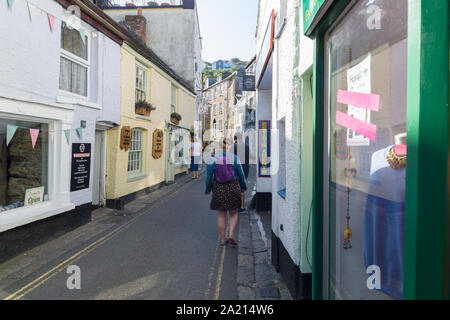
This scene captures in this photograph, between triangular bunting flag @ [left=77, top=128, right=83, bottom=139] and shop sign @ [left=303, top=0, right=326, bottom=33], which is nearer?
shop sign @ [left=303, top=0, right=326, bottom=33]

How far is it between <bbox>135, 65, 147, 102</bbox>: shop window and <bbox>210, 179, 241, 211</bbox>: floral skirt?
664 cm

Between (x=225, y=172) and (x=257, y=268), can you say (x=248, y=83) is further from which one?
(x=257, y=268)

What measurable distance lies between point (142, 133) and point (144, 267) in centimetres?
766

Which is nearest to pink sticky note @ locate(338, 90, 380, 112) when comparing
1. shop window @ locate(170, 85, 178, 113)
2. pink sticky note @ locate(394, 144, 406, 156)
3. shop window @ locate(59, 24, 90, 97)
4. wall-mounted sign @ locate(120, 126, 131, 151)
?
pink sticky note @ locate(394, 144, 406, 156)

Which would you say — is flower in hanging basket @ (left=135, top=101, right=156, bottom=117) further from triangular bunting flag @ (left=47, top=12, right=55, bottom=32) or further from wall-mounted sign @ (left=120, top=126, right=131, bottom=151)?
triangular bunting flag @ (left=47, top=12, right=55, bottom=32)

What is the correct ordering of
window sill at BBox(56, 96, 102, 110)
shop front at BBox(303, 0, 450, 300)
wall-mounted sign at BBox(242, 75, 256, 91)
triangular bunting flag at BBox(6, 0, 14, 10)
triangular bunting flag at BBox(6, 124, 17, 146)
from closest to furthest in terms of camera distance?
shop front at BBox(303, 0, 450, 300)
triangular bunting flag at BBox(6, 0, 14, 10)
triangular bunting flag at BBox(6, 124, 17, 146)
window sill at BBox(56, 96, 102, 110)
wall-mounted sign at BBox(242, 75, 256, 91)

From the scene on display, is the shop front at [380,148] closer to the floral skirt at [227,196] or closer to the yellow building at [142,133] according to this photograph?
the floral skirt at [227,196]

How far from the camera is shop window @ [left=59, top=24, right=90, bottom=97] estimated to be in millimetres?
6512

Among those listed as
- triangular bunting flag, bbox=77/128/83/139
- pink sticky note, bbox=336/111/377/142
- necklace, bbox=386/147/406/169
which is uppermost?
triangular bunting flag, bbox=77/128/83/139

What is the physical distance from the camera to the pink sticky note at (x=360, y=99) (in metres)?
1.88

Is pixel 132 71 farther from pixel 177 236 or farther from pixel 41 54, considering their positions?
pixel 177 236

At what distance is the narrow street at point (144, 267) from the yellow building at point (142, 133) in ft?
8.08
